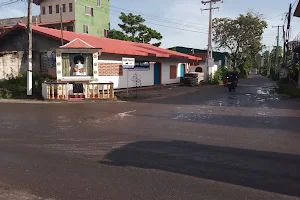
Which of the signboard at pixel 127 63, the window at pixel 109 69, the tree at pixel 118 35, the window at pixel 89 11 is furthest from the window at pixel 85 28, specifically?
the signboard at pixel 127 63

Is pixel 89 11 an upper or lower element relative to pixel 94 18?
upper

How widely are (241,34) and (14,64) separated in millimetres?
38288

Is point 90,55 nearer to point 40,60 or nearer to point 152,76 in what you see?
point 40,60

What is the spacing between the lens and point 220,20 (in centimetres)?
5069

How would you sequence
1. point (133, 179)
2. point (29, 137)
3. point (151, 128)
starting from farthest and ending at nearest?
1. point (151, 128)
2. point (29, 137)
3. point (133, 179)

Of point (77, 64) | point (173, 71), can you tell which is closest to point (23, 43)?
point (77, 64)

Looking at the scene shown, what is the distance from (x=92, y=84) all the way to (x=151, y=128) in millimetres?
8621

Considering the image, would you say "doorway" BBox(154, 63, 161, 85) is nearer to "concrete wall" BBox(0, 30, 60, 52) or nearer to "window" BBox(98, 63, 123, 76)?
"window" BBox(98, 63, 123, 76)

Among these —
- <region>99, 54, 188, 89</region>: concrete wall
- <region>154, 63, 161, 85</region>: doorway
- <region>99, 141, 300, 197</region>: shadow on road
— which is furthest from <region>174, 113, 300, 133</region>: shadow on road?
<region>154, 63, 161, 85</region>: doorway

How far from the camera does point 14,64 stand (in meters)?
20.2

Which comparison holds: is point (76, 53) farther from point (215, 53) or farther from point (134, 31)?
point (215, 53)

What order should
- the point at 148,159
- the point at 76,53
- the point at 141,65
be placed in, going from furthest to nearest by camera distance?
the point at 141,65 → the point at 76,53 → the point at 148,159

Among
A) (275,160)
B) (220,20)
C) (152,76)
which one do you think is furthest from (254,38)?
(275,160)

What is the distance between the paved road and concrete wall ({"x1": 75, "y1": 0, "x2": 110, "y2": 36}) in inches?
1300
